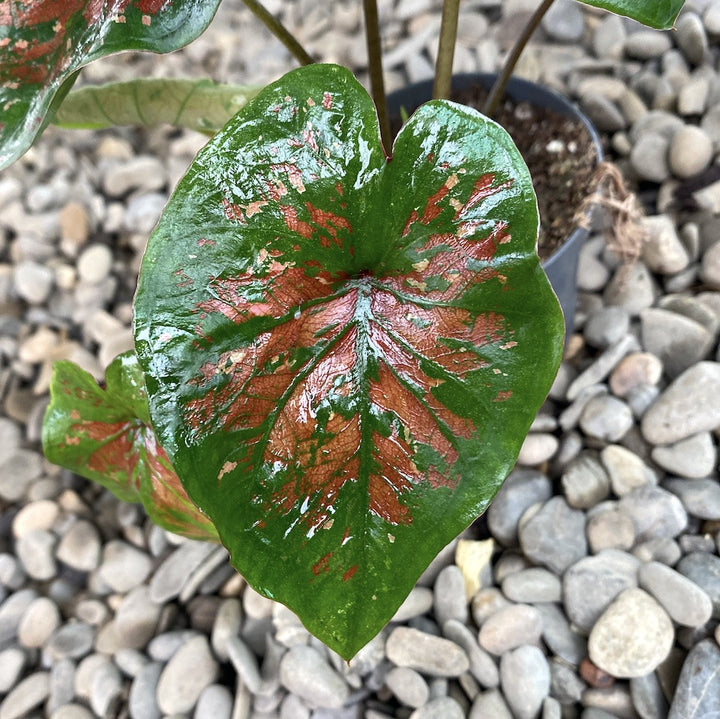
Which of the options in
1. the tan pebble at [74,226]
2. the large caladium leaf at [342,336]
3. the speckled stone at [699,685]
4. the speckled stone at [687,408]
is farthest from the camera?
the tan pebble at [74,226]

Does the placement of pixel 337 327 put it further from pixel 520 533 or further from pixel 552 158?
pixel 552 158

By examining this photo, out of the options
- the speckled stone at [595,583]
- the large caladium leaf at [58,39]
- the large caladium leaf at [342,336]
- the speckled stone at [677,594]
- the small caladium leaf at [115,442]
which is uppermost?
the large caladium leaf at [58,39]

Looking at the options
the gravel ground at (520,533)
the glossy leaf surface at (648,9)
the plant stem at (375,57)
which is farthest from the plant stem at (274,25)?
the gravel ground at (520,533)

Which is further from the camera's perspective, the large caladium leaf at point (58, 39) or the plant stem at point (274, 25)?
the plant stem at point (274, 25)

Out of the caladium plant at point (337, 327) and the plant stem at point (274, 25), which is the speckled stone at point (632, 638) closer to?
the caladium plant at point (337, 327)

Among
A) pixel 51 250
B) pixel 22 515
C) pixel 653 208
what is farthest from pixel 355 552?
pixel 51 250

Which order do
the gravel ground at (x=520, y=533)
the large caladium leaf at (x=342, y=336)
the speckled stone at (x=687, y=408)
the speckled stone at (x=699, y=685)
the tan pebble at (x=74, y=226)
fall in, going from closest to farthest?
the large caladium leaf at (x=342, y=336) < the speckled stone at (x=699, y=685) < the gravel ground at (x=520, y=533) < the speckled stone at (x=687, y=408) < the tan pebble at (x=74, y=226)

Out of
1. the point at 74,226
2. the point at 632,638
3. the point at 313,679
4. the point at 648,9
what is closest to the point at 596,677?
the point at 632,638
